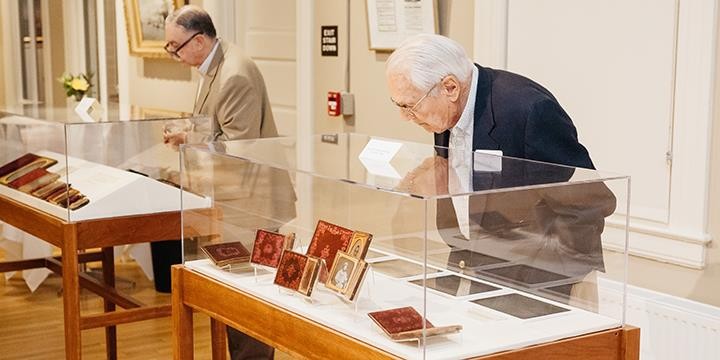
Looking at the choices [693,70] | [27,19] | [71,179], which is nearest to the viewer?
[693,70]

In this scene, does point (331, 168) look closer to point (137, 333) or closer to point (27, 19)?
point (137, 333)

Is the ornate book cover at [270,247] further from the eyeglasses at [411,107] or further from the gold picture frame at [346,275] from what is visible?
the eyeglasses at [411,107]

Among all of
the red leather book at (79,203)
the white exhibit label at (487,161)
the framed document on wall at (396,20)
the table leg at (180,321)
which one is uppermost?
the framed document on wall at (396,20)

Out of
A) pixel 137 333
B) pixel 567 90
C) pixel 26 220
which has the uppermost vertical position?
pixel 567 90

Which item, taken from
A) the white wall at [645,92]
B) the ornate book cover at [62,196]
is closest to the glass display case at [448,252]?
the white wall at [645,92]

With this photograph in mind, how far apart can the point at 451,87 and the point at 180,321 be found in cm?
110

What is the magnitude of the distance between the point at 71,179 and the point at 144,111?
2.18 feet

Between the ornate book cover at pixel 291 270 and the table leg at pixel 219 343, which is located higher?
the ornate book cover at pixel 291 270

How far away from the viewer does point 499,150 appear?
2.95m

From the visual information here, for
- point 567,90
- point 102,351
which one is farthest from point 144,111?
point 567,90

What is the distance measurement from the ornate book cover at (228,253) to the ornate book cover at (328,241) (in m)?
0.34

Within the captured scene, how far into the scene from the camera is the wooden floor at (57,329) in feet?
17.7

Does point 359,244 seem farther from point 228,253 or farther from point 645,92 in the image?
point 645,92

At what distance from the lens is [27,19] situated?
36.8ft
